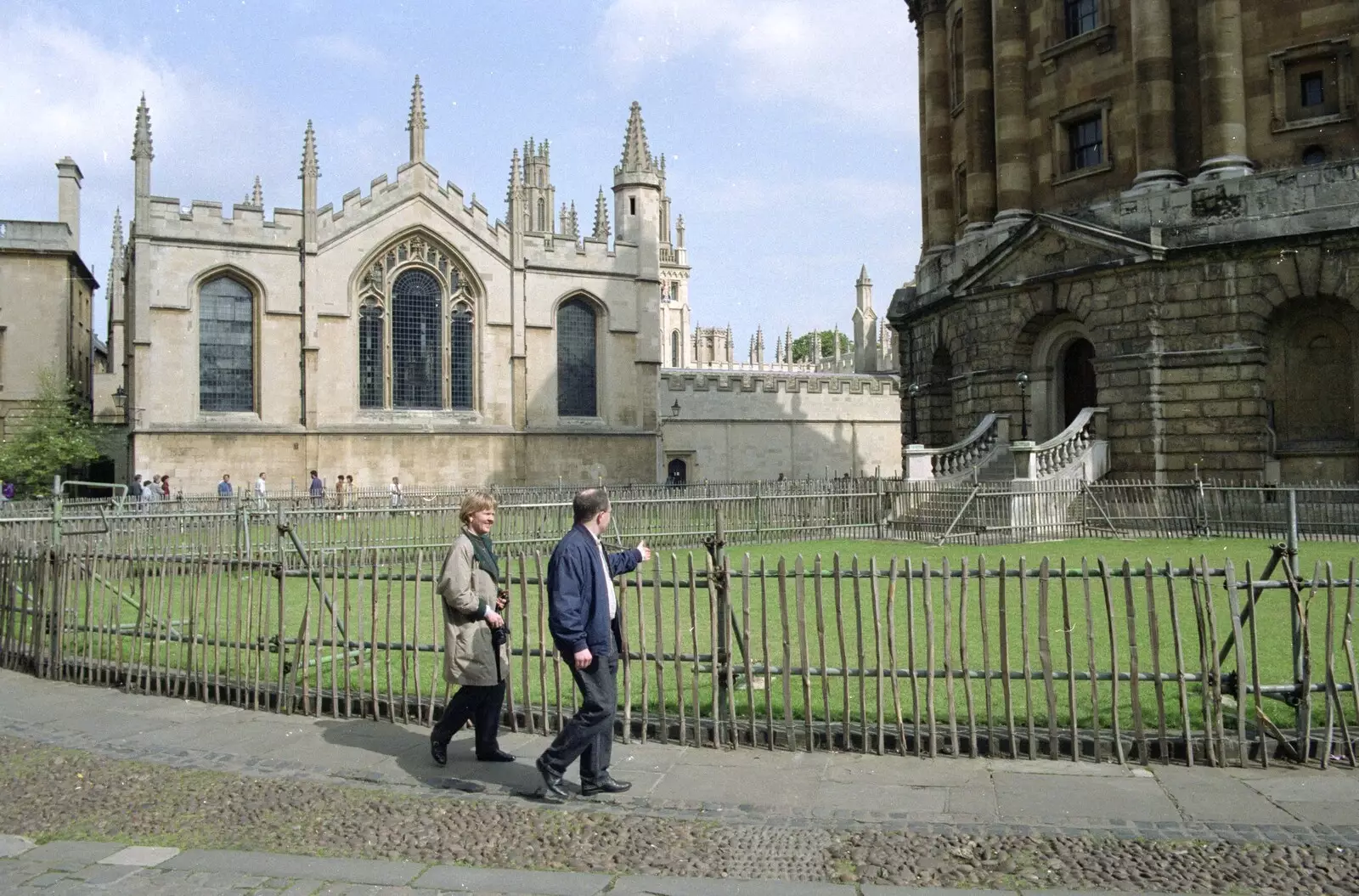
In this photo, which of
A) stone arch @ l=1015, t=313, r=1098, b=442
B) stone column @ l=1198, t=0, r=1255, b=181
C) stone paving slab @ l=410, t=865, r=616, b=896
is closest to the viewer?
stone paving slab @ l=410, t=865, r=616, b=896

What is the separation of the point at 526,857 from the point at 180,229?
31.7 m

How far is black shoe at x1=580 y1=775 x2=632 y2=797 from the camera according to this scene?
20.3 feet

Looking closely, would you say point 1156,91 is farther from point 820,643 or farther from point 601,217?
point 601,217

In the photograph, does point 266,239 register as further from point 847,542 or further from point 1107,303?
point 1107,303

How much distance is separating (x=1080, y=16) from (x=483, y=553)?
23419mm

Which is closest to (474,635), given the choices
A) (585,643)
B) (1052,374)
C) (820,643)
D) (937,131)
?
(585,643)

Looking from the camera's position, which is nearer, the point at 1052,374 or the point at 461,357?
the point at 1052,374

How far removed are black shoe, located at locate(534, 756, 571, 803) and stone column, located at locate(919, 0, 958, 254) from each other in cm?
2620

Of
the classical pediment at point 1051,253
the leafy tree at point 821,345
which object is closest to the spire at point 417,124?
the classical pediment at point 1051,253

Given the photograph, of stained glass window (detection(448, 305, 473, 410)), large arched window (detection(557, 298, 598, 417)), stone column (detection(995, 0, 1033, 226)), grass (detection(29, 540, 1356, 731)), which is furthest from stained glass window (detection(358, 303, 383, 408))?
grass (detection(29, 540, 1356, 731))

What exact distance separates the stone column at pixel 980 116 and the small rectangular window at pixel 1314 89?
7184mm

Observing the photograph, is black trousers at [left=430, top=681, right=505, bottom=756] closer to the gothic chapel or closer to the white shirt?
the white shirt

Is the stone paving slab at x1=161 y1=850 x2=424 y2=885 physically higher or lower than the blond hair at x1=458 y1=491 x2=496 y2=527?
lower

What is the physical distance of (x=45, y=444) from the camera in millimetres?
33625
